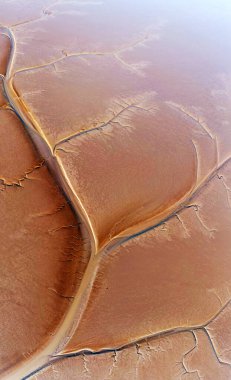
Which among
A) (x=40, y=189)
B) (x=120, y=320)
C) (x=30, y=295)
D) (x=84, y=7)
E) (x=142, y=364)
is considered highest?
(x=84, y=7)

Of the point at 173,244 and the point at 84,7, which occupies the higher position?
the point at 84,7

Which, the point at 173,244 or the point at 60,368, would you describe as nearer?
the point at 60,368

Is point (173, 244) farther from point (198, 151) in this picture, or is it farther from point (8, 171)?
point (8, 171)

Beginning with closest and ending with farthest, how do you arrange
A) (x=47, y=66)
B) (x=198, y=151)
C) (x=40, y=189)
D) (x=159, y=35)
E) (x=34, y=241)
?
(x=34, y=241) < (x=40, y=189) < (x=198, y=151) < (x=47, y=66) < (x=159, y=35)

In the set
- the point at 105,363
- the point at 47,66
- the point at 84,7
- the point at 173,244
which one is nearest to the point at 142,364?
the point at 105,363

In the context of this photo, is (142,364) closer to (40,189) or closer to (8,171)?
(40,189)

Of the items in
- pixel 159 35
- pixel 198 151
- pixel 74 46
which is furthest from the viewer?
pixel 159 35

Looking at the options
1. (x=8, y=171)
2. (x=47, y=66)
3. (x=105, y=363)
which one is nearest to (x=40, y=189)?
(x=8, y=171)
